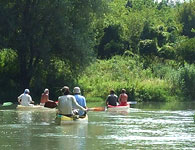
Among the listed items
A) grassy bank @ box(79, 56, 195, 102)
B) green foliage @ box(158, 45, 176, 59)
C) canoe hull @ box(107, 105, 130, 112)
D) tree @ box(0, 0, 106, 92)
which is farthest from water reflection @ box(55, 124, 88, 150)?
green foliage @ box(158, 45, 176, 59)

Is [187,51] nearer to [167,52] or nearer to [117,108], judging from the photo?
[167,52]

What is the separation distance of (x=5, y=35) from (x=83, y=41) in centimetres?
553

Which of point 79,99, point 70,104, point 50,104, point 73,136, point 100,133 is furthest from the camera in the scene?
point 50,104

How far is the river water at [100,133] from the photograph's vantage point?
654 inches

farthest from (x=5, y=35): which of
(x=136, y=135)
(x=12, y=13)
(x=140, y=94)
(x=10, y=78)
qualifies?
(x=136, y=135)

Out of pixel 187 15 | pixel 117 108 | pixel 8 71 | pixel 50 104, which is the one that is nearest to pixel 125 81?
pixel 8 71

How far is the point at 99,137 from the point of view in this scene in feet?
61.3

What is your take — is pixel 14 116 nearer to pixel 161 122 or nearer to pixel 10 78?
pixel 161 122

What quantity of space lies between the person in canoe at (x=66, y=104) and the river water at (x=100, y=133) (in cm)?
58

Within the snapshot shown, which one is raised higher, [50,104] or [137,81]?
[137,81]

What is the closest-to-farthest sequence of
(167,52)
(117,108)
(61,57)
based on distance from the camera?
(117,108) → (61,57) → (167,52)

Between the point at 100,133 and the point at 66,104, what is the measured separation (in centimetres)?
238

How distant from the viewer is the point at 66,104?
21641mm

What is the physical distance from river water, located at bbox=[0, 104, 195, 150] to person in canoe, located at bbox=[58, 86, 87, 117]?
1.90 feet
